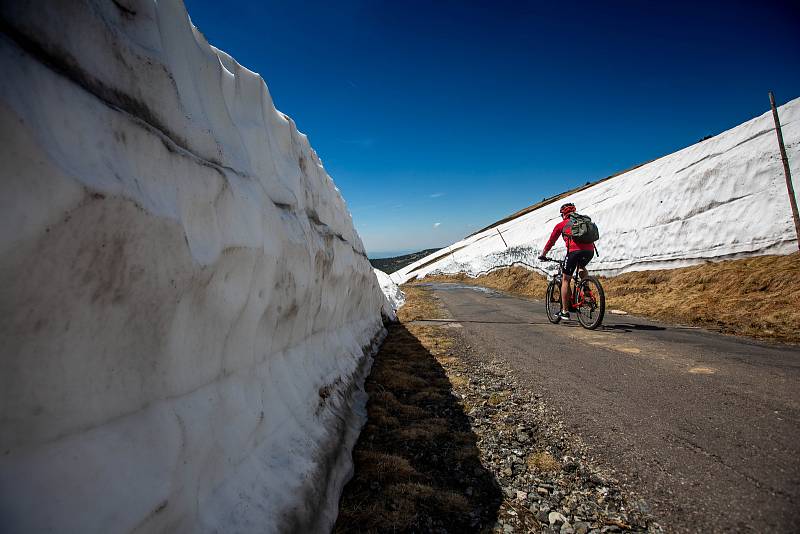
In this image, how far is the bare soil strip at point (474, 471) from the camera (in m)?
1.96

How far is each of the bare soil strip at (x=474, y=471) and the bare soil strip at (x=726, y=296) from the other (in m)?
5.27

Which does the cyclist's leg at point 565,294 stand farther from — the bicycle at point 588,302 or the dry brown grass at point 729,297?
the dry brown grass at point 729,297

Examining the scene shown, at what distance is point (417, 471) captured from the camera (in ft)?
7.95

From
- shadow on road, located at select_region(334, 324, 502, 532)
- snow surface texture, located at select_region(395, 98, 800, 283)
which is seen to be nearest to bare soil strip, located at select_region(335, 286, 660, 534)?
shadow on road, located at select_region(334, 324, 502, 532)

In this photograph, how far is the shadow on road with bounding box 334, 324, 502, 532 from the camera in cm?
198

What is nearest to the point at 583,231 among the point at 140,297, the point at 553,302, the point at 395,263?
the point at 553,302

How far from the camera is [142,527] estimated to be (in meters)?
1.22

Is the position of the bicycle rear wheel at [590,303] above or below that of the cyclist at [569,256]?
below

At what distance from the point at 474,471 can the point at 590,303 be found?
5674mm

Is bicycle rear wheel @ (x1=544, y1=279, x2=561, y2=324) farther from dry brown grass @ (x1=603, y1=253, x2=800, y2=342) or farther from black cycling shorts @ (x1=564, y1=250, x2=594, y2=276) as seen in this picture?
dry brown grass @ (x1=603, y1=253, x2=800, y2=342)

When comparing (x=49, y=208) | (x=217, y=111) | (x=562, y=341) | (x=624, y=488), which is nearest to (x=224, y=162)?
(x=217, y=111)

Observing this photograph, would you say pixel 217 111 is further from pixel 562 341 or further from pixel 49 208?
pixel 562 341

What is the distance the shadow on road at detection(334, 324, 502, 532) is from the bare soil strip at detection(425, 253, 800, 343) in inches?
230

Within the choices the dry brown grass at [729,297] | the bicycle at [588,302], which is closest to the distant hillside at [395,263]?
the dry brown grass at [729,297]
